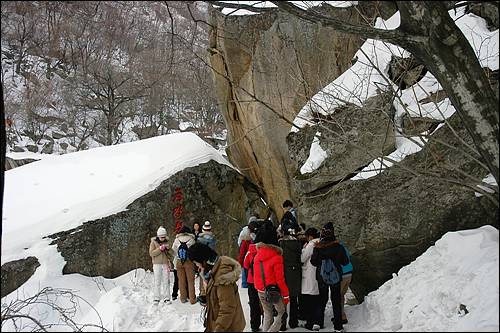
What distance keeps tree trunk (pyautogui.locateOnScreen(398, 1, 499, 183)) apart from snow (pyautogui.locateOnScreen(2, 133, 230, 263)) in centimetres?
872

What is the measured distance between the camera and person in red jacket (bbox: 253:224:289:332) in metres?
5.32

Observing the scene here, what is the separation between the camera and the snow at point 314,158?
29.1ft

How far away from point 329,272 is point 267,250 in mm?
966

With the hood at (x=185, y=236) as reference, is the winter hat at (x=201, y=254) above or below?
below

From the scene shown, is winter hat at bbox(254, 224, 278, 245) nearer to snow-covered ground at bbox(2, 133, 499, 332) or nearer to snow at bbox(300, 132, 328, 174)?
snow-covered ground at bbox(2, 133, 499, 332)

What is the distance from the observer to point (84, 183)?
1246cm

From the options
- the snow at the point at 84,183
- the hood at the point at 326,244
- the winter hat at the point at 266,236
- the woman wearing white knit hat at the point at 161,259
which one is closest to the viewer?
the winter hat at the point at 266,236

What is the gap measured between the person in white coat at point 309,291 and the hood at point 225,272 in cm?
204

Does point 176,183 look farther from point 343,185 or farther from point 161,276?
point 343,185

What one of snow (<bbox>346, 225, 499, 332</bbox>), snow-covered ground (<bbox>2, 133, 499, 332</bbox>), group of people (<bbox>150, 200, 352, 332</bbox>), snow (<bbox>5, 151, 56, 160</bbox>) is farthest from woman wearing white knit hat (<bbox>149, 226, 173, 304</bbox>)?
snow (<bbox>5, 151, 56, 160</bbox>)

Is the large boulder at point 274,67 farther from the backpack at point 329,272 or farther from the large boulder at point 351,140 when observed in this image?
the backpack at point 329,272

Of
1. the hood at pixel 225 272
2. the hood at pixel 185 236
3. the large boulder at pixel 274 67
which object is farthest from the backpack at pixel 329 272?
the large boulder at pixel 274 67

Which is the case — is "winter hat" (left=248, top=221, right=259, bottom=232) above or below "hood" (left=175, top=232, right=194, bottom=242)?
above

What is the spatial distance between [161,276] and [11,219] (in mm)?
5293
